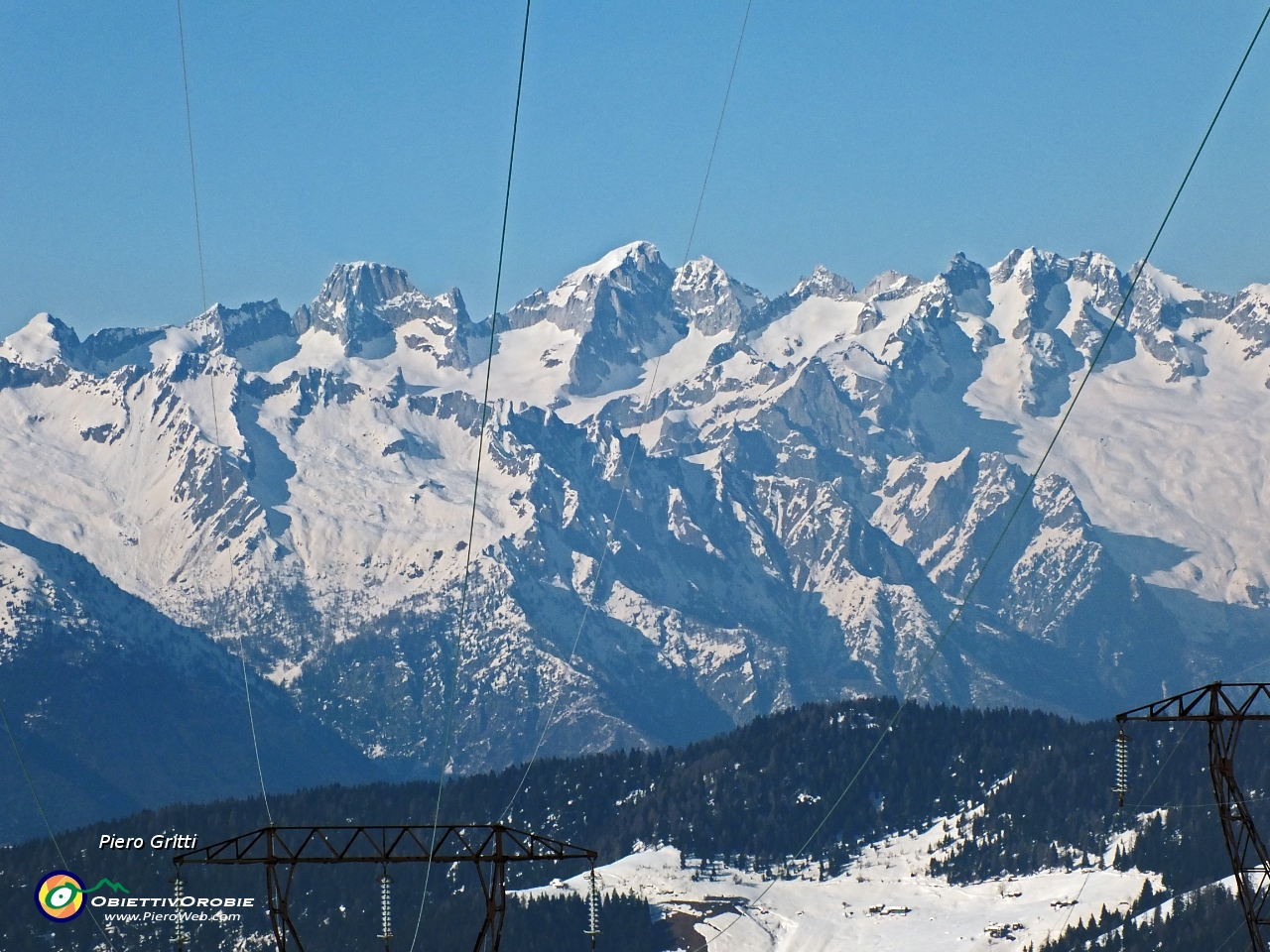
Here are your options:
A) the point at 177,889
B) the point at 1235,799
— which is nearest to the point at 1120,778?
the point at 1235,799

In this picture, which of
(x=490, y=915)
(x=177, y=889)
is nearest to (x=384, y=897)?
(x=490, y=915)

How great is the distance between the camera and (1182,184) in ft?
362

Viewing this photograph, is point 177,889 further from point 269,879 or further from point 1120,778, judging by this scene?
point 1120,778

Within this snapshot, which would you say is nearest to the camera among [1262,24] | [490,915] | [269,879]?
[1262,24]

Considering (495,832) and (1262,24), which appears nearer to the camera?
(1262,24)

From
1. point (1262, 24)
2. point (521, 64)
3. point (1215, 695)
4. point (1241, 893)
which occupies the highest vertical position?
point (521, 64)

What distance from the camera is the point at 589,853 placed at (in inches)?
4195

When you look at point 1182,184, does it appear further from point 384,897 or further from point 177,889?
point 177,889

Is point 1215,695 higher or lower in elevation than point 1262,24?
lower

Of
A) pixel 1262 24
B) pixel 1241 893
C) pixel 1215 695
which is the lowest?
pixel 1241 893

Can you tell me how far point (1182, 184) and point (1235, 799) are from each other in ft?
99.2

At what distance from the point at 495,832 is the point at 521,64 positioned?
37053 mm

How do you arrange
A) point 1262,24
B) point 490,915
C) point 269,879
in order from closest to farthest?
point 1262,24 → point 490,915 → point 269,879

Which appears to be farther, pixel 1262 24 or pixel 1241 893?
pixel 1241 893
